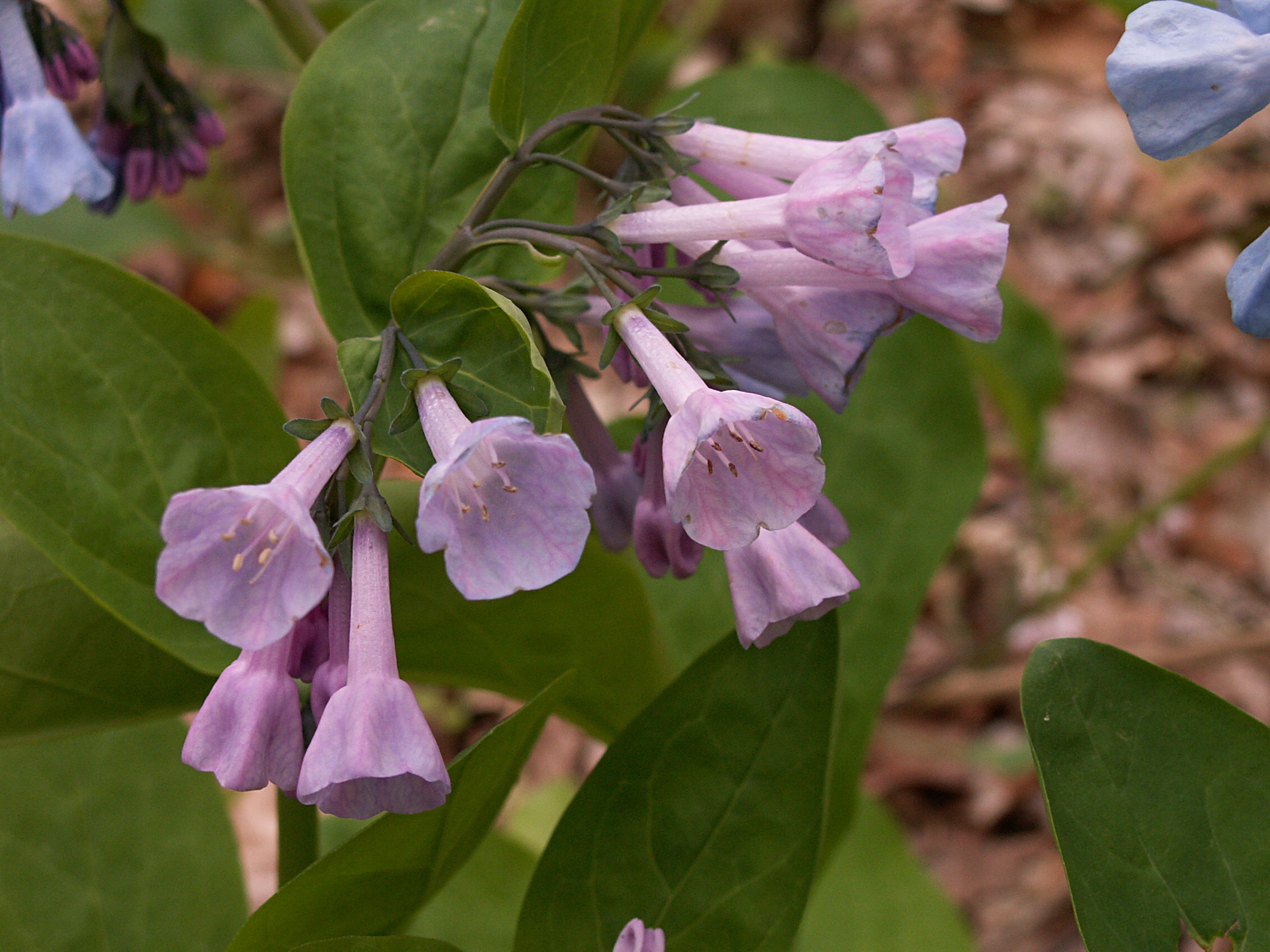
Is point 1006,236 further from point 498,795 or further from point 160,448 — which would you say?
point 160,448

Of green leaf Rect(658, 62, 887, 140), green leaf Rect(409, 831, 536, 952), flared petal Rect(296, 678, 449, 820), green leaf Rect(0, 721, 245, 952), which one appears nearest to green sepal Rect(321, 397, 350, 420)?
flared petal Rect(296, 678, 449, 820)

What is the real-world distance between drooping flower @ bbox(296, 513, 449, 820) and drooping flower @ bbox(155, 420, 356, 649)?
0.21 ft

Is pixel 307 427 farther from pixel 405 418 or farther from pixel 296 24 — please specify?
pixel 296 24

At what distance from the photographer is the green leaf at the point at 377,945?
0.93m

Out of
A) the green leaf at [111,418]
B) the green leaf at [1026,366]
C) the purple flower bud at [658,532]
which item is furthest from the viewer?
the green leaf at [1026,366]

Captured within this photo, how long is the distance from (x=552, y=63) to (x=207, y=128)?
2.20 ft

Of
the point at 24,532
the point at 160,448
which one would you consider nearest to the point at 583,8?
the point at 160,448

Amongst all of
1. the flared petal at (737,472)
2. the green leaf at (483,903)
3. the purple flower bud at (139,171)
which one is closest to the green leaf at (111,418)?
the purple flower bud at (139,171)

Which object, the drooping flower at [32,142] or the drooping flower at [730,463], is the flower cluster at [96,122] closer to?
the drooping flower at [32,142]

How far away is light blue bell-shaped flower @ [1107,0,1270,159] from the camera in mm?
783

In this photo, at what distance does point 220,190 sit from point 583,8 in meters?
2.68

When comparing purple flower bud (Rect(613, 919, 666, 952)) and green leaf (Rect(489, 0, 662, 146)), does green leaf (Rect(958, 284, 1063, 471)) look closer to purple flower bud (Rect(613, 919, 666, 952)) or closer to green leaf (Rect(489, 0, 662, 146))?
green leaf (Rect(489, 0, 662, 146))

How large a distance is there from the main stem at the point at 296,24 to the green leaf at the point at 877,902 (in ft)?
4.73

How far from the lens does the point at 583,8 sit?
3.44ft
